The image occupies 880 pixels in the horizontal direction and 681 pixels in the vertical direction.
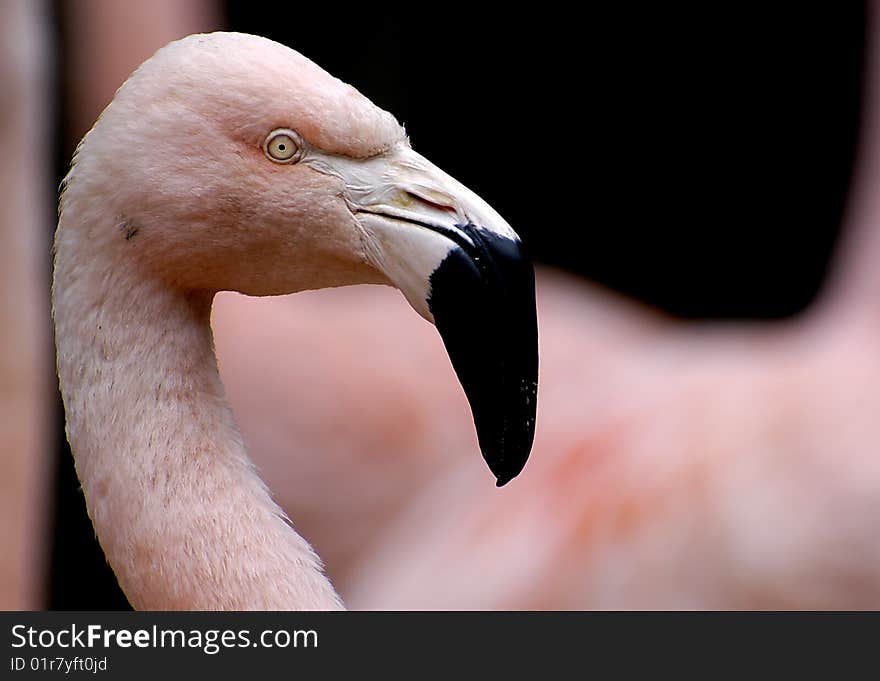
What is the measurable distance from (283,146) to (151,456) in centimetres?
35

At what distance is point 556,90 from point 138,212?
17.3 ft

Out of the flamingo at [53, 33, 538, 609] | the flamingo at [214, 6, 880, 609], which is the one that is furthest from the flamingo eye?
the flamingo at [214, 6, 880, 609]

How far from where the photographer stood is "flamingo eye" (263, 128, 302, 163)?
128cm

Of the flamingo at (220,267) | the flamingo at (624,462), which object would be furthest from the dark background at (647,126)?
the flamingo at (220,267)

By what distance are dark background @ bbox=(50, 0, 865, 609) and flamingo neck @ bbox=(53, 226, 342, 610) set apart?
15.9 ft

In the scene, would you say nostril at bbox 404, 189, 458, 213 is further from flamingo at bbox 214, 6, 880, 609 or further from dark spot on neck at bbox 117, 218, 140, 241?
flamingo at bbox 214, 6, 880, 609

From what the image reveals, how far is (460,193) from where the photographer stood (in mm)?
1293

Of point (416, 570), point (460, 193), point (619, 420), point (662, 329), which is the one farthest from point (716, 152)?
point (460, 193)

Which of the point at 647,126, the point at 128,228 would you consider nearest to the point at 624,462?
the point at 128,228

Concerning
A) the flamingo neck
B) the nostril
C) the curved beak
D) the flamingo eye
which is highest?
the flamingo eye

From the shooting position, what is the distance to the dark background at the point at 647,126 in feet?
20.2

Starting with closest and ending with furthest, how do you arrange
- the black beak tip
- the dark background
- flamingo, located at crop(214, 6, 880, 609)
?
the black beak tip
flamingo, located at crop(214, 6, 880, 609)
the dark background

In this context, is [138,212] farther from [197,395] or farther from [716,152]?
[716,152]

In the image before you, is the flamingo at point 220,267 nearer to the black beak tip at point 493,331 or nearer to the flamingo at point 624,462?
the black beak tip at point 493,331
